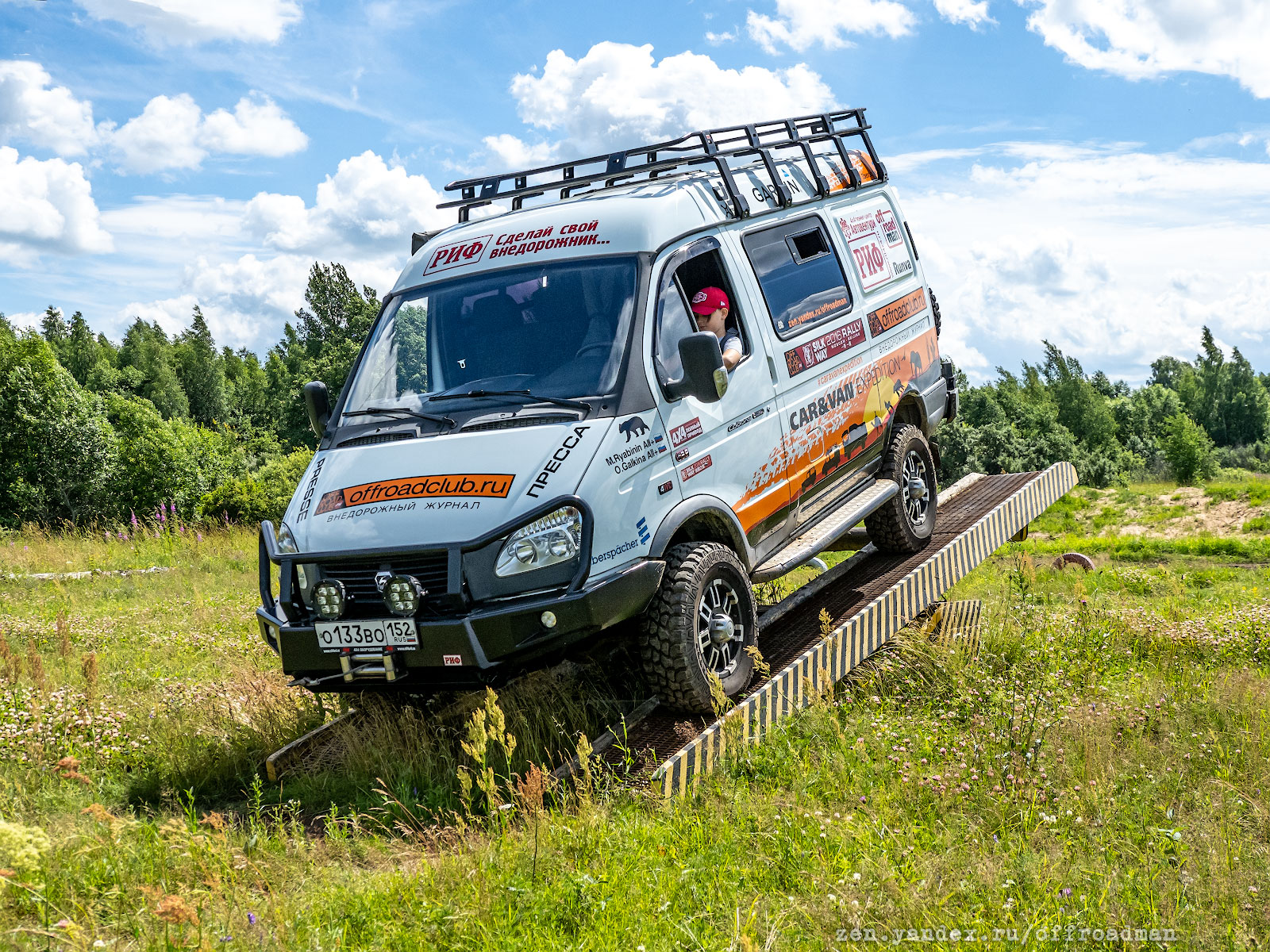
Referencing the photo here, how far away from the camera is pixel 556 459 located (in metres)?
4.54

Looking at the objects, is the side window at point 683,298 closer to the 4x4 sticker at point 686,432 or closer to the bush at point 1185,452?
the 4x4 sticker at point 686,432

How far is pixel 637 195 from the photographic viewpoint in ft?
18.2

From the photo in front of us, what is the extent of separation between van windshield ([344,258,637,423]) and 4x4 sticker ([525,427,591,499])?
332mm

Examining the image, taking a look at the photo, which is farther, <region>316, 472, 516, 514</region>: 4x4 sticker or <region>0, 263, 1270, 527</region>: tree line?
<region>0, 263, 1270, 527</region>: tree line

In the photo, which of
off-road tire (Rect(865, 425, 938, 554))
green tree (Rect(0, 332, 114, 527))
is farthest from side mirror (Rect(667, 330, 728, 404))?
green tree (Rect(0, 332, 114, 527))

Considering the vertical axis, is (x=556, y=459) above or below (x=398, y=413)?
below

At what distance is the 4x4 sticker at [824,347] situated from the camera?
6.09m

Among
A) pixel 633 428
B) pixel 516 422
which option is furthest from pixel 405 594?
pixel 633 428

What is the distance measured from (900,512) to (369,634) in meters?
4.16

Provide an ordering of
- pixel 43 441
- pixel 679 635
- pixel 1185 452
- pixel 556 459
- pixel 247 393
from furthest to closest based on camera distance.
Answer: pixel 247 393 < pixel 1185 452 < pixel 43 441 < pixel 679 635 < pixel 556 459

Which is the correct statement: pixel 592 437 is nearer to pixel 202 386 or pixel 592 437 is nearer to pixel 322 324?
pixel 322 324

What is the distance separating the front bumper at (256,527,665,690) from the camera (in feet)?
14.3

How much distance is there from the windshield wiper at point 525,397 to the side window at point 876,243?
313cm

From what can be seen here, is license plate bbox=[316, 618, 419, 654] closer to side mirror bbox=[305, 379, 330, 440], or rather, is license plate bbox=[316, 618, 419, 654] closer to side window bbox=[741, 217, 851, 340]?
side mirror bbox=[305, 379, 330, 440]
